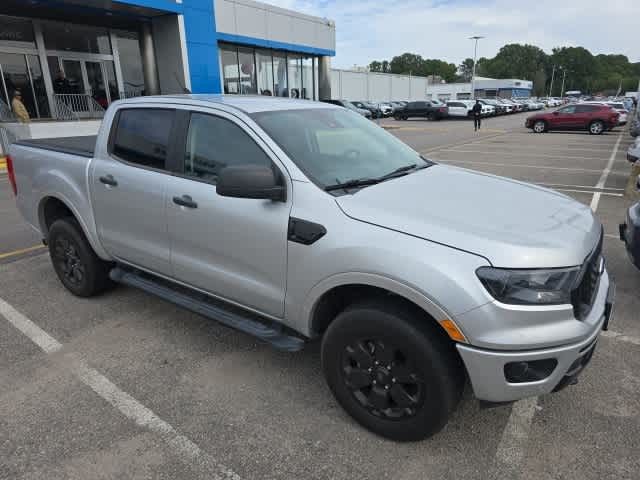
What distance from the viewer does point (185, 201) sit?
3125 millimetres

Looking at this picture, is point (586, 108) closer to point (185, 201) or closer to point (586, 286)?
point (586, 286)

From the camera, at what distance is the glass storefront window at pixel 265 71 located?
1141 inches

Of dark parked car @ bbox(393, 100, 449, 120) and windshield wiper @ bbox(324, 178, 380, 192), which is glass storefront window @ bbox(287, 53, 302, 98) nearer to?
dark parked car @ bbox(393, 100, 449, 120)

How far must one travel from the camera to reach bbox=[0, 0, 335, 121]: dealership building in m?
18.6

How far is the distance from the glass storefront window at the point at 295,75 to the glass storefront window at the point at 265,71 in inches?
76.3

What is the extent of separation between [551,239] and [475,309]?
565 mm

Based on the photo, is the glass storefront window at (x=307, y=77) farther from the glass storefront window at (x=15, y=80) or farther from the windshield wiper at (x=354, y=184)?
the windshield wiper at (x=354, y=184)

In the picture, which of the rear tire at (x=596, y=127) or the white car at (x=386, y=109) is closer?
the rear tire at (x=596, y=127)

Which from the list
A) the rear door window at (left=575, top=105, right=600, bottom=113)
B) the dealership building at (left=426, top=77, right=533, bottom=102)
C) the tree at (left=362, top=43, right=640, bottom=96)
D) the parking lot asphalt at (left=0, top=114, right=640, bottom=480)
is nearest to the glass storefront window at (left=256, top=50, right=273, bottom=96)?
the rear door window at (left=575, top=105, right=600, bottom=113)

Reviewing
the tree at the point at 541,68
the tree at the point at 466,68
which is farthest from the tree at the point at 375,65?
the tree at the point at 466,68

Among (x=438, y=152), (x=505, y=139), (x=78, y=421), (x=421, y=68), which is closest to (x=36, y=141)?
(x=78, y=421)

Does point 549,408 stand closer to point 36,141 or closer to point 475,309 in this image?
point 475,309

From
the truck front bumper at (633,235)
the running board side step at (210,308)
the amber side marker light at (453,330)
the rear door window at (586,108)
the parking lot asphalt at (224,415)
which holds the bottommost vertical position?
the parking lot asphalt at (224,415)

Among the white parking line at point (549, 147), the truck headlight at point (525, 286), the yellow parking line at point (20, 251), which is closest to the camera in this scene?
the truck headlight at point (525, 286)
